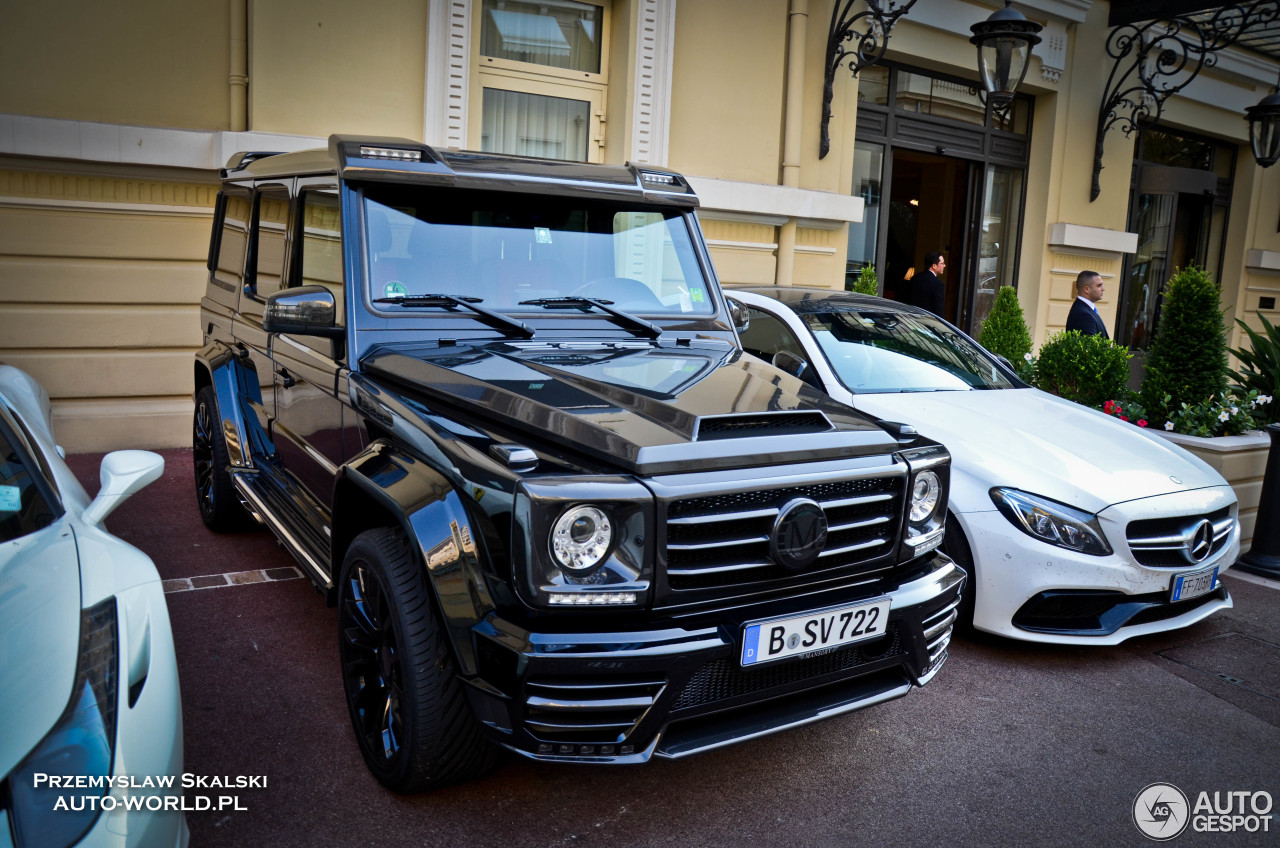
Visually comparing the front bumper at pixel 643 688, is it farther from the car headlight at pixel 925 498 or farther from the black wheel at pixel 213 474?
the black wheel at pixel 213 474

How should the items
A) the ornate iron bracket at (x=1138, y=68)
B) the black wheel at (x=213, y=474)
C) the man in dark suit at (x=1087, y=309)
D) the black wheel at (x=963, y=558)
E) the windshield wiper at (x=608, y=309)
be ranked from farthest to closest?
the ornate iron bracket at (x=1138, y=68) → the man in dark suit at (x=1087, y=309) → the black wheel at (x=213, y=474) → the black wheel at (x=963, y=558) → the windshield wiper at (x=608, y=309)

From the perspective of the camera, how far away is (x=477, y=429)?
9.10ft

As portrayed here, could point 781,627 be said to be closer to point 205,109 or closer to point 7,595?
point 7,595

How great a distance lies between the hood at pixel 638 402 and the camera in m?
2.62

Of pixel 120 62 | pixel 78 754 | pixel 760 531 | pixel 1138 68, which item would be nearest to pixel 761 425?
pixel 760 531

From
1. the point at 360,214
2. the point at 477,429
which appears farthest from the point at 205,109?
the point at 477,429

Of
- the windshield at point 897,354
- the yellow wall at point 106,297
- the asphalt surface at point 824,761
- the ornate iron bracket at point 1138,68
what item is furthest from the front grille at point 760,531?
the ornate iron bracket at point 1138,68

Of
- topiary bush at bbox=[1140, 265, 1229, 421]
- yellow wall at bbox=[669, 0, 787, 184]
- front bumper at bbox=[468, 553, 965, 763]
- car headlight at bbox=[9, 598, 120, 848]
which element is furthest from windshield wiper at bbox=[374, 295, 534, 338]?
yellow wall at bbox=[669, 0, 787, 184]

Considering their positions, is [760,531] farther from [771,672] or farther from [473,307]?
[473,307]

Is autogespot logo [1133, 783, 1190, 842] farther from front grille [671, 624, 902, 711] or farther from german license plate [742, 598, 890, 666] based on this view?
german license plate [742, 598, 890, 666]

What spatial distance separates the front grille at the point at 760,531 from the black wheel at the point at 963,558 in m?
1.54

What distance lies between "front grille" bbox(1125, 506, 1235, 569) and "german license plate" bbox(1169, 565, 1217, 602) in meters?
0.06

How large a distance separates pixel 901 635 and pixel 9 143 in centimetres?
667

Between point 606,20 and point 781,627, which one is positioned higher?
point 606,20
